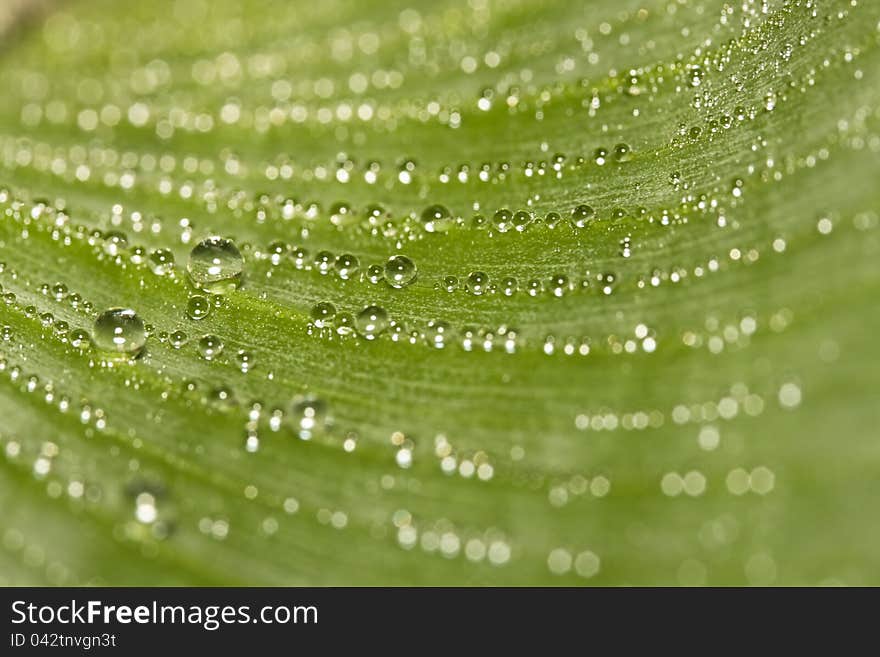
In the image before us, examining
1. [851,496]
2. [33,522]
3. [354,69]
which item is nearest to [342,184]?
[354,69]

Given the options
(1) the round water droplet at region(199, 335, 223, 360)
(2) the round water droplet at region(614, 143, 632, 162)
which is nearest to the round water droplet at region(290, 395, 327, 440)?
(1) the round water droplet at region(199, 335, 223, 360)

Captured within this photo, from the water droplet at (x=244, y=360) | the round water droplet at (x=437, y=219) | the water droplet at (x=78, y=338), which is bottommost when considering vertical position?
the water droplet at (x=244, y=360)

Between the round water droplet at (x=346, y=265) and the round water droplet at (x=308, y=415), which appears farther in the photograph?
the round water droplet at (x=346, y=265)

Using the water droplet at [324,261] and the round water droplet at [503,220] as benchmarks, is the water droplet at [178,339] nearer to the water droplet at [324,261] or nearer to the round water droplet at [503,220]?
the water droplet at [324,261]

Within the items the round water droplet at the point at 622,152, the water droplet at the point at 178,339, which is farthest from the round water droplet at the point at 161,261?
the round water droplet at the point at 622,152
